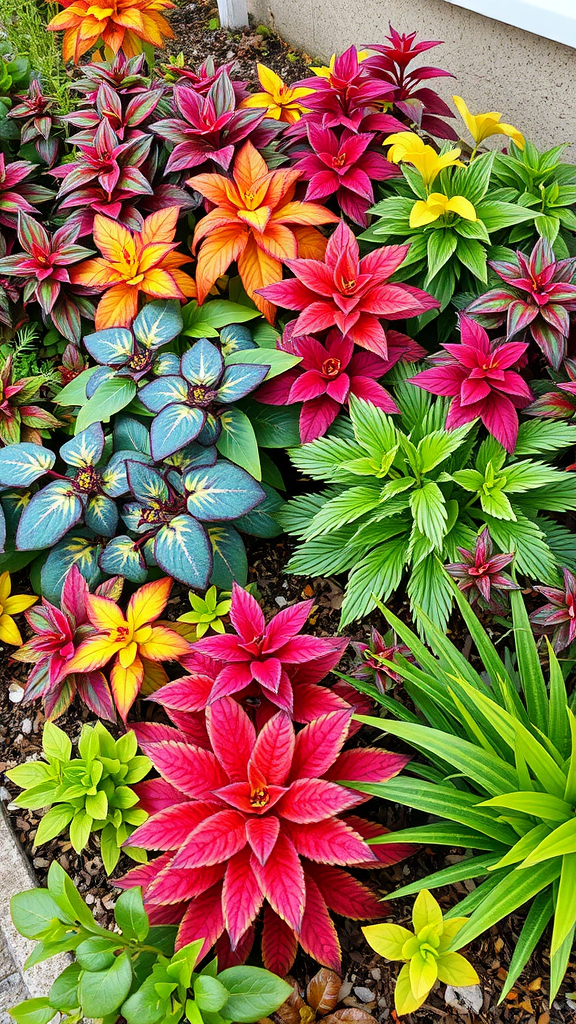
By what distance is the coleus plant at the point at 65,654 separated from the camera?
5.87ft

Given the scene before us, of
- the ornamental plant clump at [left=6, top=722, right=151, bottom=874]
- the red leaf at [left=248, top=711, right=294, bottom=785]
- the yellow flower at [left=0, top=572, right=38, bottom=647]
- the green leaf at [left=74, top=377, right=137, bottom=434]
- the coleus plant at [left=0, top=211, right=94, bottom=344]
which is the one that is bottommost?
the yellow flower at [left=0, top=572, right=38, bottom=647]

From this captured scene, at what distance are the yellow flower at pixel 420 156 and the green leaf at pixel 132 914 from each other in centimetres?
191

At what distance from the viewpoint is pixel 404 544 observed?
185cm

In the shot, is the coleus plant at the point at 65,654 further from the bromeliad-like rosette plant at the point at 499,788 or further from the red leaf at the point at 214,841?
the bromeliad-like rosette plant at the point at 499,788

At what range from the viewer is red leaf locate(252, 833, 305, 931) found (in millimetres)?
1312

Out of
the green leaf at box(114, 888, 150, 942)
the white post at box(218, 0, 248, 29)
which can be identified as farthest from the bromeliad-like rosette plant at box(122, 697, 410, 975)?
the white post at box(218, 0, 248, 29)

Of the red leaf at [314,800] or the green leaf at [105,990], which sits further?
the red leaf at [314,800]

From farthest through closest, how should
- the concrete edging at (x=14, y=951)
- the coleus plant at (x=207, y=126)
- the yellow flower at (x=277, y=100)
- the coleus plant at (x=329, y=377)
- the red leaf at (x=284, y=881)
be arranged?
the yellow flower at (x=277, y=100) → the coleus plant at (x=207, y=126) → the coleus plant at (x=329, y=377) → the concrete edging at (x=14, y=951) → the red leaf at (x=284, y=881)

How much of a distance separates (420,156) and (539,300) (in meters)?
0.54

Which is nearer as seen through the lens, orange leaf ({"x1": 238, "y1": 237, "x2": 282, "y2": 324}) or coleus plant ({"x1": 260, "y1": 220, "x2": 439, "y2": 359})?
coleus plant ({"x1": 260, "y1": 220, "x2": 439, "y2": 359})

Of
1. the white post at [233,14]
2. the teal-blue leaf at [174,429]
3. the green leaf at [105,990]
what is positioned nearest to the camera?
the green leaf at [105,990]

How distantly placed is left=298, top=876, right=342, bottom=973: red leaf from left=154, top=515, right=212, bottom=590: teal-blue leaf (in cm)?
75

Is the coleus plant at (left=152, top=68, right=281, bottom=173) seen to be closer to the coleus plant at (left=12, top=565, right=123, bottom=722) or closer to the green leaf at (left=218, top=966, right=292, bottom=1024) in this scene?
the coleus plant at (left=12, top=565, right=123, bottom=722)

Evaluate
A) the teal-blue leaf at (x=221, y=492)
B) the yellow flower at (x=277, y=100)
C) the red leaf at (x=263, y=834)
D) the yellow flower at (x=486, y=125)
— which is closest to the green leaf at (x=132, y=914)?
the red leaf at (x=263, y=834)
